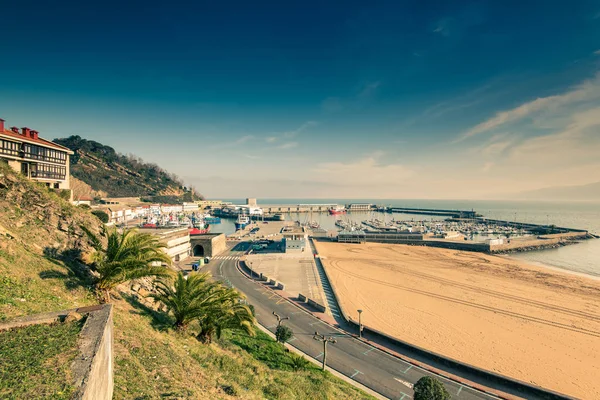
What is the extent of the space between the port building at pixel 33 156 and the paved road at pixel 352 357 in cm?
2521

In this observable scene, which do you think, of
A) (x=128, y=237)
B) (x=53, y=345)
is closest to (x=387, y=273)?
(x=128, y=237)

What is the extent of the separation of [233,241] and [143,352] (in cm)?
5619

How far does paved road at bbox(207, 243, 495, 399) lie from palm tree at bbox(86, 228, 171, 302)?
41.4 ft

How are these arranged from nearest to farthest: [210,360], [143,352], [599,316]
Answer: [143,352]
[210,360]
[599,316]

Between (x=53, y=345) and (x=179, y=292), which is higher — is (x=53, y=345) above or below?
above

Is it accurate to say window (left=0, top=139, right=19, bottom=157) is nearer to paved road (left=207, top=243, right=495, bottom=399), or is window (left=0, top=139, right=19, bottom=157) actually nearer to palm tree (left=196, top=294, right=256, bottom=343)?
palm tree (left=196, top=294, right=256, bottom=343)

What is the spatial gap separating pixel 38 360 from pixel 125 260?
652cm

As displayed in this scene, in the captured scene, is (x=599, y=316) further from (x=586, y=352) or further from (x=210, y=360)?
(x=210, y=360)

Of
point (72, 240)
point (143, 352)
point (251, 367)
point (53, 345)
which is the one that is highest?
point (72, 240)

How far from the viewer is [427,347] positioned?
20.8 metres

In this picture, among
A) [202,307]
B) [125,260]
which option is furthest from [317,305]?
[125,260]

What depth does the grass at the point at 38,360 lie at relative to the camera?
5.15 meters

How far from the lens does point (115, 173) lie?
146 meters

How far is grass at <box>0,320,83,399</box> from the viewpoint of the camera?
16.9 feet
